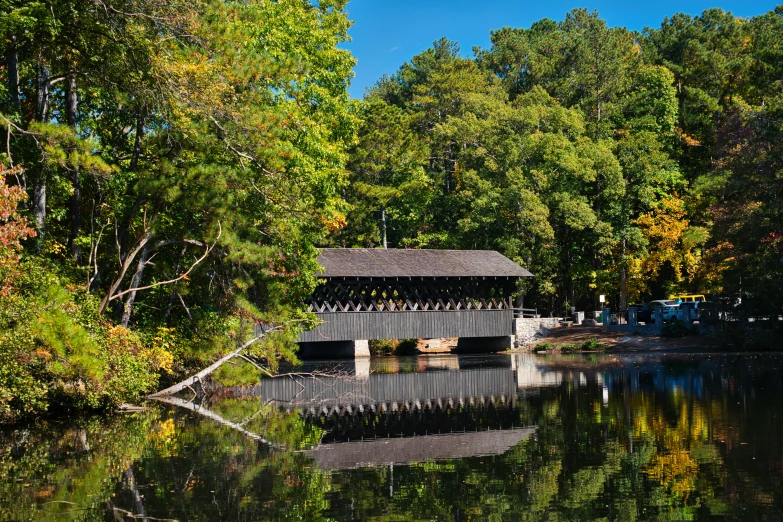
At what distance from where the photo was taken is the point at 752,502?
7.46m

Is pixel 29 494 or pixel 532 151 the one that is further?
pixel 532 151

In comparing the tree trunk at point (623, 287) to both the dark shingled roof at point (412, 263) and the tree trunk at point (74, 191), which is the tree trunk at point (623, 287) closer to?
the dark shingled roof at point (412, 263)

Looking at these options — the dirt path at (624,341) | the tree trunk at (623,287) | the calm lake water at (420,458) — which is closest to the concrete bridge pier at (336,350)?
the dirt path at (624,341)

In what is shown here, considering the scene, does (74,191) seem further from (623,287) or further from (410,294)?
(623,287)

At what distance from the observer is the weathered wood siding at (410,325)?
1188 inches

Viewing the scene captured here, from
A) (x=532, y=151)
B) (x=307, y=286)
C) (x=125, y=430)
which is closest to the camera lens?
(x=125, y=430)

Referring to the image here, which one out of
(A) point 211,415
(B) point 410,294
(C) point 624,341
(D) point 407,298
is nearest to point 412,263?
(D) point 407,298

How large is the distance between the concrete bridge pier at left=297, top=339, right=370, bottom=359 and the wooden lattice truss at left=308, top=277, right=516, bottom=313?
1389mm

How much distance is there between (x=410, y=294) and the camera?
3309 centimetres

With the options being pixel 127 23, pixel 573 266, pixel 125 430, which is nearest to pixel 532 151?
pixel 573 266

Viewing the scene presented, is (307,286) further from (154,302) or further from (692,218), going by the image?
(692,218)

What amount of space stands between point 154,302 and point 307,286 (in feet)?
12.4

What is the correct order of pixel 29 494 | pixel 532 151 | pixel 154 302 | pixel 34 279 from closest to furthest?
pixel 29 494, pixel 34 279, pixel 154 302, pixel 532 151

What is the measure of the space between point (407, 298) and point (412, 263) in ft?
4.63
